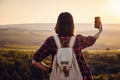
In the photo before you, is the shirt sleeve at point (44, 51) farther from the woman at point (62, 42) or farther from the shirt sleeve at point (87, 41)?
the shirt sleeve at point (87, 41)

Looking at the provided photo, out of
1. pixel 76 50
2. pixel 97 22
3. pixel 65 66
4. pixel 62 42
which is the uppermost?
pixel 97 22

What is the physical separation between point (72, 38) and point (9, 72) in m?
82.9

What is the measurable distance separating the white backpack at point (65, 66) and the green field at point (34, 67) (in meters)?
80.7

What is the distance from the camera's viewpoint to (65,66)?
4820mm

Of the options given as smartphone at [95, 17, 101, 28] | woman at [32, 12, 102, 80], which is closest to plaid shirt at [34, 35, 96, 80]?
woman at [32, 12, 102, 80]

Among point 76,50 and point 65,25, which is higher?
point 65,25

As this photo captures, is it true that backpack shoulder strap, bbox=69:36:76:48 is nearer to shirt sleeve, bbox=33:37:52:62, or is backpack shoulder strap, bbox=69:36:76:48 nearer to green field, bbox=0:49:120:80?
shirt sleeve, bbox=33:37:52:62

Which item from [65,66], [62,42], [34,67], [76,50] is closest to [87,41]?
[76,50]

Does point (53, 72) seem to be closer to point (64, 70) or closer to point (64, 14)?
point (64, 70)

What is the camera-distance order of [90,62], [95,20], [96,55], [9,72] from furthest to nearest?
[96,55] < [90,62] < [9,72] < [95,20]

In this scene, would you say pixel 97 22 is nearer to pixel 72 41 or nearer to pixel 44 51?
pixel 72 41

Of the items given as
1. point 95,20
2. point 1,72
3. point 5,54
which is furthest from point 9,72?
point 95,20

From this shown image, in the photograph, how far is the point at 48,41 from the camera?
16.4ft

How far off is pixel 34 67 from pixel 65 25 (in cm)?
8170
